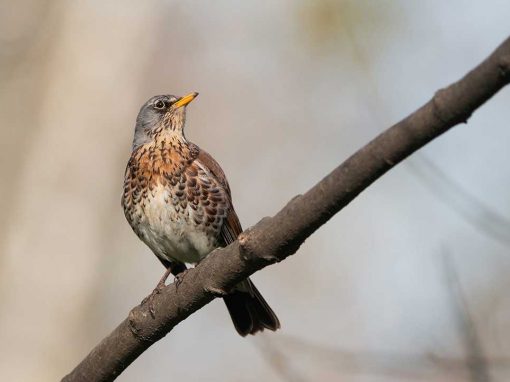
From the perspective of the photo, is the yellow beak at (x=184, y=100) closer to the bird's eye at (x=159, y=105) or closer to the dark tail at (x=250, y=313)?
the bird's eye at (x=159, y=105)

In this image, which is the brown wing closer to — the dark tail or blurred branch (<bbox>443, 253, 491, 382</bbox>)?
the dark tail

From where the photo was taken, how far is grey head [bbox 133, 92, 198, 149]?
7759 millimetres

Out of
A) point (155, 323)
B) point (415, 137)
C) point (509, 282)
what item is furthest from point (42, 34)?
point (415, 137)

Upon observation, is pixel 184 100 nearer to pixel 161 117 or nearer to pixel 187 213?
pixel 161 117

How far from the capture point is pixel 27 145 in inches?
432

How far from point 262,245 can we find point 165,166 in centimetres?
281

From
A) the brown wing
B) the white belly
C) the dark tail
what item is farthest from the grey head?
the dark tail

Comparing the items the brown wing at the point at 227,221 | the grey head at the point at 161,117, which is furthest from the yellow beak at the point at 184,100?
the brown wing at the point at 227,221

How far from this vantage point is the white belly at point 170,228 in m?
7.03

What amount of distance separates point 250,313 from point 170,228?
31.8 inches

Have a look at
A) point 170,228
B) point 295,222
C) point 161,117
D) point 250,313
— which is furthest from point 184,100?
point 295,222

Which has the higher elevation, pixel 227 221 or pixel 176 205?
pixel 176 205

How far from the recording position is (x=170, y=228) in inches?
277

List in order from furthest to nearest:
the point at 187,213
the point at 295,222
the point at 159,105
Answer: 1. the point at 159,105
2. the point at 187,213
3. the point at 295,222
